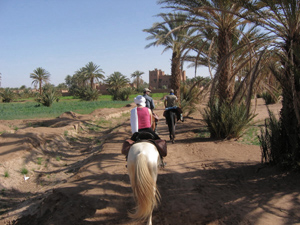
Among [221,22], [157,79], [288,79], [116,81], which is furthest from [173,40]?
[157,79]

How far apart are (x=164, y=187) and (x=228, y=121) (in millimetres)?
4455

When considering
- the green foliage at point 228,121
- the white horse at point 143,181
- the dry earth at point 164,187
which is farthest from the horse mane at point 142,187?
the green foliage at point 228,121

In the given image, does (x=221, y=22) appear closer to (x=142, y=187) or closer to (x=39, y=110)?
(x=142, y=187)

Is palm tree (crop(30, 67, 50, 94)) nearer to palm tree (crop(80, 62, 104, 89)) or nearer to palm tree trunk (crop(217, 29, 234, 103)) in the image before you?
palm tree (crop(80, 62, 104, 89))

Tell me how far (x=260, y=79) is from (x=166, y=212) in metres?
4.37

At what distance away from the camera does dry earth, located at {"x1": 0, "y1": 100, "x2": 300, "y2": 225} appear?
3688 millimetres

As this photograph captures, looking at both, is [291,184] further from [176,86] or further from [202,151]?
[176,86]

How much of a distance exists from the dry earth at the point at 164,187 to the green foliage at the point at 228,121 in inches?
17.7

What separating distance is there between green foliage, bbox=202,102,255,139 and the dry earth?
1.48ft

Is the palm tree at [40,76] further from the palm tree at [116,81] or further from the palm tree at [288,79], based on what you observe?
the palm tree at [288,79]

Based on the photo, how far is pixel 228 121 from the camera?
8266 mm

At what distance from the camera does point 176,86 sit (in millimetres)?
16578

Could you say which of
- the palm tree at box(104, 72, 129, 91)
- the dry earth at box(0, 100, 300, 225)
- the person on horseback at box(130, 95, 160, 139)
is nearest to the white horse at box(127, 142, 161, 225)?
the dry earth at box(0, 100, 300, 225)

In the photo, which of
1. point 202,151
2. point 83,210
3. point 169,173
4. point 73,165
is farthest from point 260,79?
point 73,165
